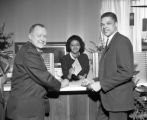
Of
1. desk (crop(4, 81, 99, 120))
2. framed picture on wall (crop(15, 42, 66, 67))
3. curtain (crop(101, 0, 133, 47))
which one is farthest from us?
curtain (crop(101, 0, 133, 47))

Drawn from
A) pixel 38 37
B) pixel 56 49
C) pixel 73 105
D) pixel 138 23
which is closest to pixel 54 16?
pixel 56 49

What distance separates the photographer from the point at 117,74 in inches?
83.2

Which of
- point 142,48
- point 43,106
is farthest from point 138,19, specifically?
point 43,106

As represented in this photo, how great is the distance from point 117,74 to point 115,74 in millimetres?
21

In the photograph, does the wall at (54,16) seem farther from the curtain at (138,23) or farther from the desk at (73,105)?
the desk at (73,105)

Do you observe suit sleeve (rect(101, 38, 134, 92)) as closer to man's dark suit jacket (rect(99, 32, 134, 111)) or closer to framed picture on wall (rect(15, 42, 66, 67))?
man's dark suit jacket (rect(99, 32, 134, 111))

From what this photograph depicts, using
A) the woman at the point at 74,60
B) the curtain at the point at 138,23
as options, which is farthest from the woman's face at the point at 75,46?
the curtain at the point at 138,23

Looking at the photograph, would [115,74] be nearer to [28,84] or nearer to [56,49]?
[28,84]

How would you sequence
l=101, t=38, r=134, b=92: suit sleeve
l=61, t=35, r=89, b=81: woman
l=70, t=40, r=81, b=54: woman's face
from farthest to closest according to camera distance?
l=70, t=40, r=81, b=54: woman's face, l=61, t=35, r=89, b=81: woman, l=101, t=38, r=134, b=92: suit sleeve

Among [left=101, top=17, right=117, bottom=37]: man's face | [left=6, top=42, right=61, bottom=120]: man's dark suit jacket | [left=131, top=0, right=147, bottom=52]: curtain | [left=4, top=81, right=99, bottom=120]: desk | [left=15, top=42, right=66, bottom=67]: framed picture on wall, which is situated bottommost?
[left=4, top=81, right=99, bottom=120]: desk

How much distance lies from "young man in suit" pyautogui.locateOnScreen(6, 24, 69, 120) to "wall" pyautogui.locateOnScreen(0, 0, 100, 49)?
3417 millimetres

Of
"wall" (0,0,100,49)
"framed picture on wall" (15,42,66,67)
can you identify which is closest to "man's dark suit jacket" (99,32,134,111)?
"framed picture on wall" (15,42,66,67)

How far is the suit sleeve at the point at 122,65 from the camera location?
207 centimetres

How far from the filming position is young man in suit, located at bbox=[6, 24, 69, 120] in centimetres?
213
